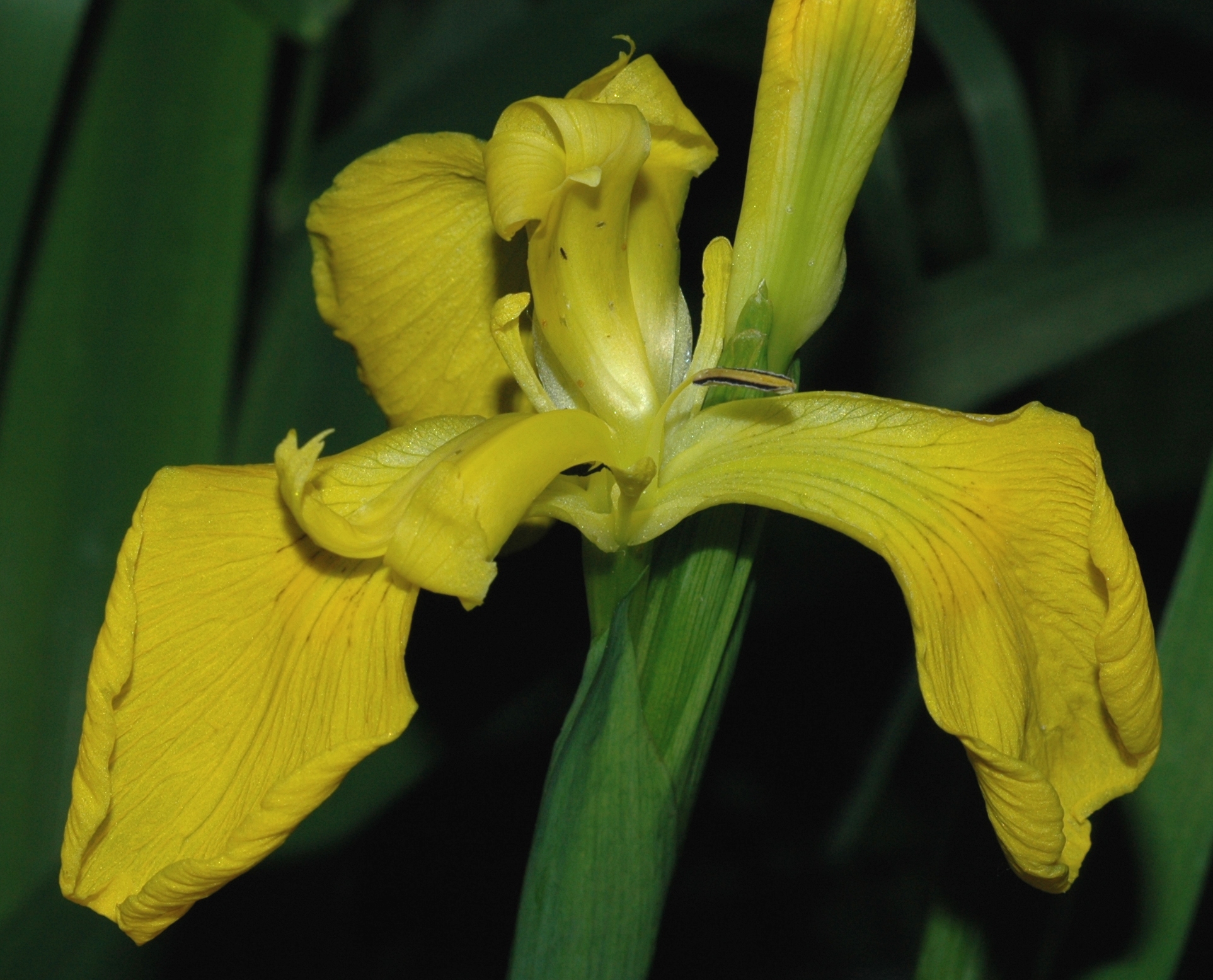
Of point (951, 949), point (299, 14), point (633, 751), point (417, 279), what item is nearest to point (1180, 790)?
point (951, 949)

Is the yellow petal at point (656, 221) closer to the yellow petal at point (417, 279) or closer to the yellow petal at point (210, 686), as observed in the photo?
the yellow petal at point (417, 279)

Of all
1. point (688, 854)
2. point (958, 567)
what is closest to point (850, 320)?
point (958, 567)

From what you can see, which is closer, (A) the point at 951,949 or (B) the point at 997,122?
(A) the point at 951,949

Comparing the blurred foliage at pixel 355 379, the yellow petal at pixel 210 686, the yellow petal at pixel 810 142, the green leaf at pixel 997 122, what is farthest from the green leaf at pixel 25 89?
the green leaf at pixel 997 122

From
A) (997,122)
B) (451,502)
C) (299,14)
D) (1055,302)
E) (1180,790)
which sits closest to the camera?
(451,502)

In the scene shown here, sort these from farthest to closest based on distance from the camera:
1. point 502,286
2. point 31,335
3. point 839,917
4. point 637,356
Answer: point 839,917
point 31,335
point 502,286
point 637,356

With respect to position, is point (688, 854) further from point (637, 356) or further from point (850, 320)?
point (637, 356)

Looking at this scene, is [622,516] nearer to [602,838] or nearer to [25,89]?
[602,838]

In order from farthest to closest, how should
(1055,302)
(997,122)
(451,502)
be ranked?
(997,122) < (1055,302) < (451,502)
